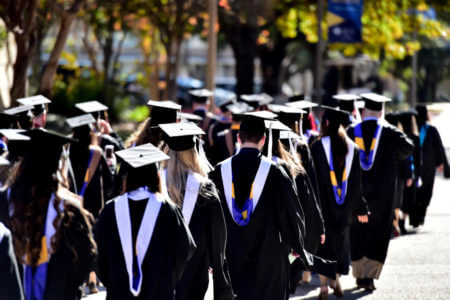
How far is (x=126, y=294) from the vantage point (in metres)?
4.67

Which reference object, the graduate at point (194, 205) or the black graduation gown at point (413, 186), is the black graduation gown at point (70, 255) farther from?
the black graduation gown at point (413, 186)

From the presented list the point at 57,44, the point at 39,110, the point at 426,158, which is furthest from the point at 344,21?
the point at 39,110

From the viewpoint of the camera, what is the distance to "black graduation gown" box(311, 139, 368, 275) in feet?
27.1

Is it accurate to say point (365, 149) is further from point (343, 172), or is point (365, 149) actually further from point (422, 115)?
point (422, 115)

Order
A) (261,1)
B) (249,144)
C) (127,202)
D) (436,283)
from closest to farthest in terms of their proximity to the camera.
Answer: (127,202) → (249,144) → (436,283) → (261,1)

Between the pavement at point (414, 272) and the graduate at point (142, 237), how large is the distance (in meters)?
3.66

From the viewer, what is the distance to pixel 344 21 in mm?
18516

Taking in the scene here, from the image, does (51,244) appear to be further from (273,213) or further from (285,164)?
(285,164)

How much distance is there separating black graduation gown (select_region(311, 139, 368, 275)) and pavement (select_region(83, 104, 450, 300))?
460 mm

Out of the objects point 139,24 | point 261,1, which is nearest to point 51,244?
point 261,1

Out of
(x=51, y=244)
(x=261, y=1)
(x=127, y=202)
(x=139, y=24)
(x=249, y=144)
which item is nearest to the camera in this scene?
(x=51, y=244)

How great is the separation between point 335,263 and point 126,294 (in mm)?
3802

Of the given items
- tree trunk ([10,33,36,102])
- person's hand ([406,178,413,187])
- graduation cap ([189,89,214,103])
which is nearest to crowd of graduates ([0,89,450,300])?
graduation cap ([189,89,214,103])

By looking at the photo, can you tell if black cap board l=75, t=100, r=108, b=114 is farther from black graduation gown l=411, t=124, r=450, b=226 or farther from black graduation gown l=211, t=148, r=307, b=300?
black graduation gown l=411, t=124, r=450, b=226
